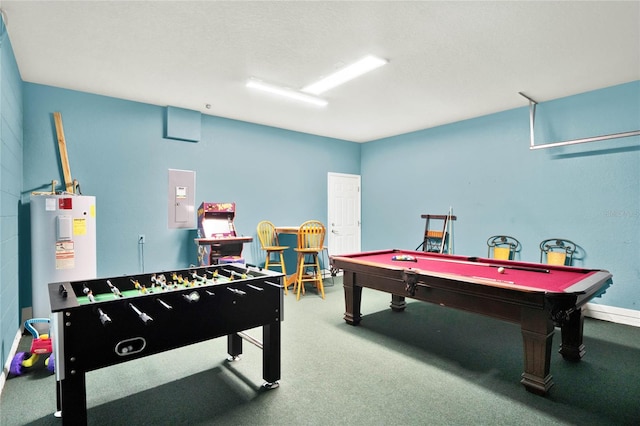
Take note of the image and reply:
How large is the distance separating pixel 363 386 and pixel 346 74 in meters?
3.03

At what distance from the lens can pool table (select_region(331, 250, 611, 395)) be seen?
91.7 inches

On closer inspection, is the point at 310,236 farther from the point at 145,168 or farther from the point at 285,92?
the point at 145,168

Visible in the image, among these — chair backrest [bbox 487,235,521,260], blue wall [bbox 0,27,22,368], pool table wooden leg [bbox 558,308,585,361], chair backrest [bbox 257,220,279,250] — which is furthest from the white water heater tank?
chair backrest [bbox 487,235,521,260]

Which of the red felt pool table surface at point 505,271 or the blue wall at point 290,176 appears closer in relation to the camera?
the red felt pool table surface at point 505,271

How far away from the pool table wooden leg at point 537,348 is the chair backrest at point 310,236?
3.20m

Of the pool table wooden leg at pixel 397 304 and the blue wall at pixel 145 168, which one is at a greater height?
the blue wall at pixel 145 168

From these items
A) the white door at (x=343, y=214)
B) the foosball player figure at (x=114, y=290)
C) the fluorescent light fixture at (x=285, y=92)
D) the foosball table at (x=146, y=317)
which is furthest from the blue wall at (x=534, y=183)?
the foosball player figure at (x=114, y=290)

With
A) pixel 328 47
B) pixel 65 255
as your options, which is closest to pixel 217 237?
pixel 65 255

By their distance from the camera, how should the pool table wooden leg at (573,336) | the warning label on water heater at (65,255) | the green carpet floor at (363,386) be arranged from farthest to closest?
the warning label on water heater at (65,255) → the pool table wooden leg at (573,336) → the green carpet floor at (363,386)

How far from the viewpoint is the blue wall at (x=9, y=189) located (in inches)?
104

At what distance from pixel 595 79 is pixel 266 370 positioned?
4.68m

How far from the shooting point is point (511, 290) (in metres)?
2.40

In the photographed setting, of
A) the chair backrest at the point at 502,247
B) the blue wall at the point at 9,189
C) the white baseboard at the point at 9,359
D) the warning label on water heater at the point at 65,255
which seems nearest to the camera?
the white baseboard at the point at 9,359

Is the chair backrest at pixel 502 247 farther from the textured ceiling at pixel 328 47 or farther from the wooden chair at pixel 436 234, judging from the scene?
the textured ceiling at pixel 328 47
